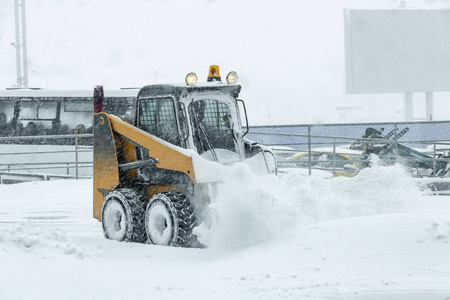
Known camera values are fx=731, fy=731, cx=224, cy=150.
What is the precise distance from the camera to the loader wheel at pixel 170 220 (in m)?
8.94

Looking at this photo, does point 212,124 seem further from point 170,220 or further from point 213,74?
point 170,220

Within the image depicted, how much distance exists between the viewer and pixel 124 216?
9.76 m

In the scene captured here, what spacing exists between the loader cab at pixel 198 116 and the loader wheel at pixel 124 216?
943 millimetres

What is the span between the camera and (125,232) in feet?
32.1

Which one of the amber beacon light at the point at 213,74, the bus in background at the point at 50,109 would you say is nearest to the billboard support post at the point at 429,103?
the bus in background at the point at 50,109

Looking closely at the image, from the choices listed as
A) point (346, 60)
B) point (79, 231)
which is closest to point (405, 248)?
point (79, 231)

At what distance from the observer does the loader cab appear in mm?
9734

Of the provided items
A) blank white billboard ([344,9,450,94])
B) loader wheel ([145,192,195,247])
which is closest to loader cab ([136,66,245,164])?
loader wheel ([145,192,195,247])

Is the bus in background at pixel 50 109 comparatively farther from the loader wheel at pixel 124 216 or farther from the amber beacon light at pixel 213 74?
the loader wheel at pixel 124 216

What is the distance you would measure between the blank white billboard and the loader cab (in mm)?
39139

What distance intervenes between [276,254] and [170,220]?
170 cm

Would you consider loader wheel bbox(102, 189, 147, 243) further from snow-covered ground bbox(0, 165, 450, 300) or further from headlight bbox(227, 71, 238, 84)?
headlight bbox(227, 71, 238, 84)

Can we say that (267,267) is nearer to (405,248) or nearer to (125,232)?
(405,248)

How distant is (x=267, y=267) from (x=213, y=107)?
324cm
